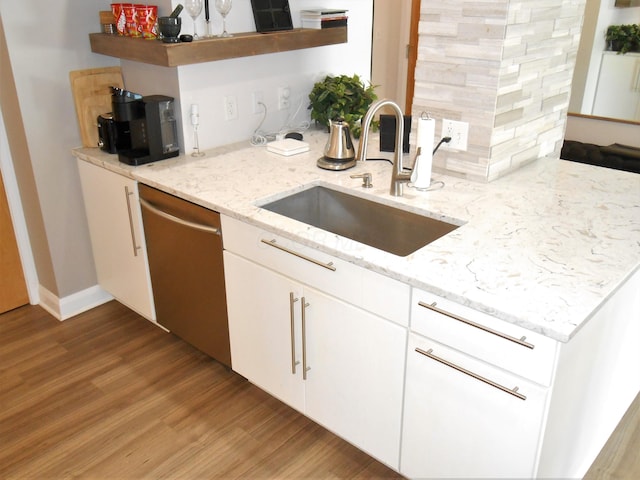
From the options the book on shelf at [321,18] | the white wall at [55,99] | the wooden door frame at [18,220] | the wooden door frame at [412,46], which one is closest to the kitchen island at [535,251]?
the white wall at [55,99]

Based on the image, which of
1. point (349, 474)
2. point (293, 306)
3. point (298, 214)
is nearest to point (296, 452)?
point (349, 474)

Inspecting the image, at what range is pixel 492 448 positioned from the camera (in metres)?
1.60

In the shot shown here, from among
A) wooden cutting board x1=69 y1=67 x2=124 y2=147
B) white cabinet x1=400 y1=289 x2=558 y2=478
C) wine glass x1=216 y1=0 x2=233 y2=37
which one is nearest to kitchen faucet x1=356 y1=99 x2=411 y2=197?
white cabinet x1=400 y1=289 x2=558 y2=478

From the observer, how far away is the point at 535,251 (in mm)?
1723

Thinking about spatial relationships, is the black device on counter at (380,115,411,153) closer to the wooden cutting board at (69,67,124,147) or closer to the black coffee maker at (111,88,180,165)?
the black coffee maker at (111,88,180,165)

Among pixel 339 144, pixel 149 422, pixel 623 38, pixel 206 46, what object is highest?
pixel 206 46

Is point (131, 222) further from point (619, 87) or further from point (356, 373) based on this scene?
point (619, 87)

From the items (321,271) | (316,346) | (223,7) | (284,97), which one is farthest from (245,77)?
(316,346)

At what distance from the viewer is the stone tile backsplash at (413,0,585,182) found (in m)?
2.07

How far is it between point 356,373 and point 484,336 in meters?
0.54

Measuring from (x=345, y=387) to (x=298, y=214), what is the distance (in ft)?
2.35

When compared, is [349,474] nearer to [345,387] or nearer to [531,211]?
[345,387]

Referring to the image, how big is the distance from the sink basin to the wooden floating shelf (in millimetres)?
699

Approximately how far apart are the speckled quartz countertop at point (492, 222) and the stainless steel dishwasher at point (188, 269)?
9 cm
